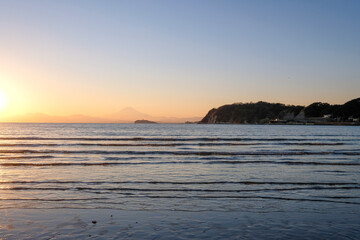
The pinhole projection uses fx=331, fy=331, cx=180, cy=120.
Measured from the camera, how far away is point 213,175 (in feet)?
52.9

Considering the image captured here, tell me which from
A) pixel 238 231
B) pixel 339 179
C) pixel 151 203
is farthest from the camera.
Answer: pixel 339 179

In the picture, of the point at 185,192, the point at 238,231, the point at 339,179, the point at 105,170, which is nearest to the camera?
the point at 238,231

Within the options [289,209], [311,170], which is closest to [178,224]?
[289,209]

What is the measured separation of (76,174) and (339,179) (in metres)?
12.4

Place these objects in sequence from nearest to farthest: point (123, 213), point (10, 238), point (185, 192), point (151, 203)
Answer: point (10, 238)
point (123, 213)
point (151, 203)
point (185, 192)

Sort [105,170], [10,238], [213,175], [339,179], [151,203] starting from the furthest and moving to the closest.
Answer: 1. [105,170]
2. [213,175]
3. [339,179]
4. [151,203]
5. [10,238]

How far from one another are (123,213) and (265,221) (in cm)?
373

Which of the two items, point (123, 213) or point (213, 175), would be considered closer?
point (123, 213)

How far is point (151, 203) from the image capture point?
1014cm

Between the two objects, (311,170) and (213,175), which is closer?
(213,175)

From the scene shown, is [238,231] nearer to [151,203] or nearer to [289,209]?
[289,209]

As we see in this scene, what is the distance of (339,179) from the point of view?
14.9 meters

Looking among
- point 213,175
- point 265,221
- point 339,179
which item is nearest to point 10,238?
point 265,221

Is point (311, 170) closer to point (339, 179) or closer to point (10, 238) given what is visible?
point (339, 179)
